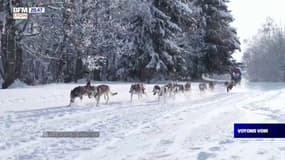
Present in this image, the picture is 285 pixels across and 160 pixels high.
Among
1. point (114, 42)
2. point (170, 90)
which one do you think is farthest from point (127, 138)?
point (114, 42)

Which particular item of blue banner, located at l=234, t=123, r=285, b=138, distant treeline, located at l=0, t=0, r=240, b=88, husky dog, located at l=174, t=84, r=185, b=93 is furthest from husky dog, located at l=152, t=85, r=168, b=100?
blue banner, located at l=234, t=123, r=285, b=138

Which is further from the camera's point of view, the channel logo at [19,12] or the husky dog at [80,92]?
the channel logo at [19,12]

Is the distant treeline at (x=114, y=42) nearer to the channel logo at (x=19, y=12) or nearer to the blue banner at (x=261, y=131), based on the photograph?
the channel logo at (x=19, y=12)

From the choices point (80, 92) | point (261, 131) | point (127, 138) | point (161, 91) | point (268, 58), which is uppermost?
point (268, 58)

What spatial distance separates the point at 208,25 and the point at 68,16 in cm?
2142

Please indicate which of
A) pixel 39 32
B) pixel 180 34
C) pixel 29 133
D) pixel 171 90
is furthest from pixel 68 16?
pixel 29 133

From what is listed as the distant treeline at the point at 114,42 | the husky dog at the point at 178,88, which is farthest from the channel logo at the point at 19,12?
the husky dog at the point at 178,88

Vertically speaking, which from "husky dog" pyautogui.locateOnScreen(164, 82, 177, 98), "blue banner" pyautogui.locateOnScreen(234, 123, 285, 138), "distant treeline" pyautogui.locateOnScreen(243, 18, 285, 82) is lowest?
"blue banner" pyautogui.locateOnScreen(234, 123, 285, 138)

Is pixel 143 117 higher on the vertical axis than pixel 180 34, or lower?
lower

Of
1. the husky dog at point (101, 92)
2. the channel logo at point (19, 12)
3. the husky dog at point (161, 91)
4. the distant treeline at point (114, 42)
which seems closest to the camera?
the husky dog at point (101, 92)

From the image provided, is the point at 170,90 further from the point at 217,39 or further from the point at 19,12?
the point at 217,39

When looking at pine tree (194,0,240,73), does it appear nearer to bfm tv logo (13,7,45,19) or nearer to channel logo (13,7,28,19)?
bfm tv logo (13,7,45,19)

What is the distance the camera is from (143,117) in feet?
38.0

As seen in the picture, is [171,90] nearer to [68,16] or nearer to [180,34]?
[68,16]
